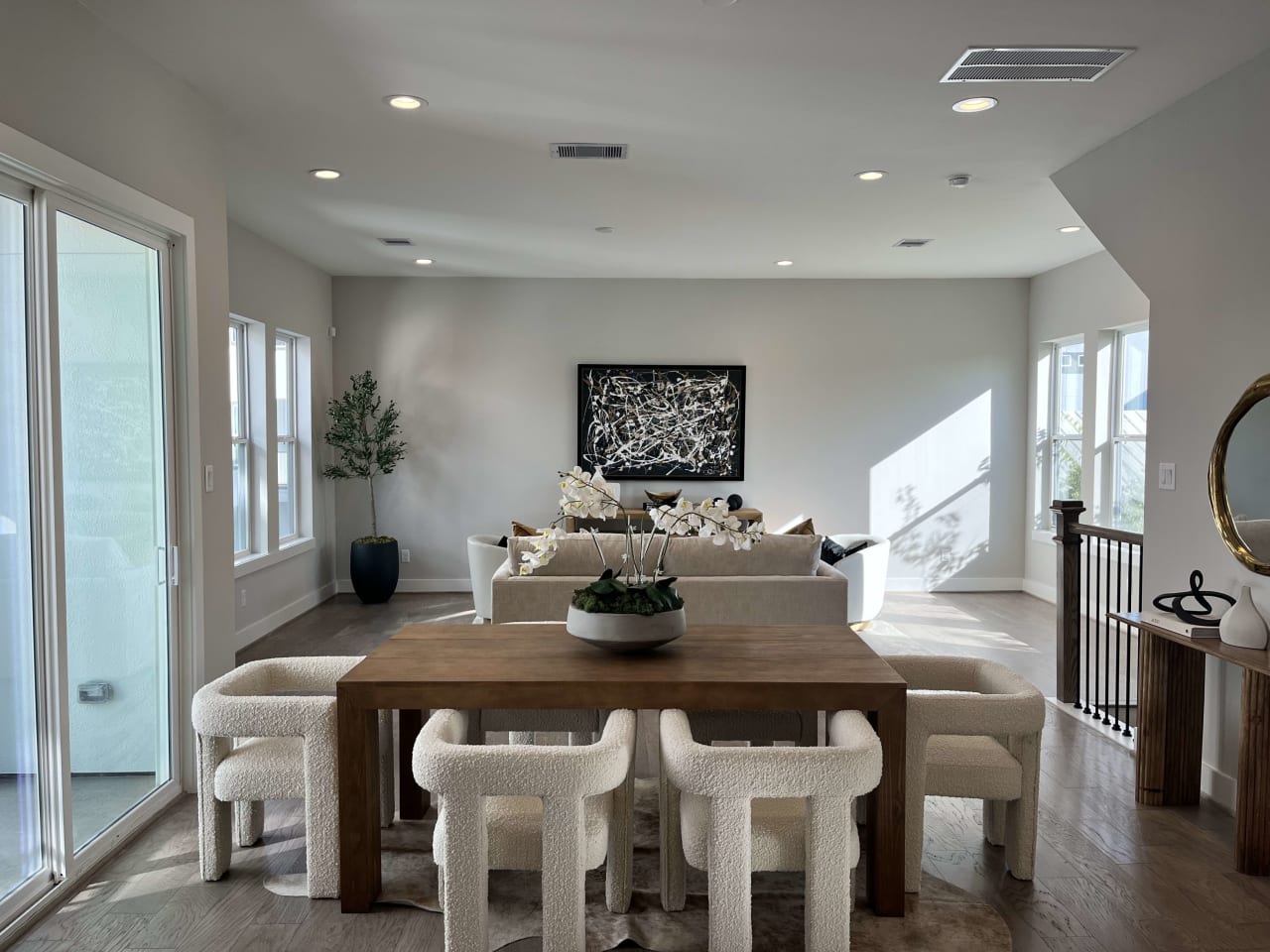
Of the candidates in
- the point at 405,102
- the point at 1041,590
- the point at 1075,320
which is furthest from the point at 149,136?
the point at 1041,590

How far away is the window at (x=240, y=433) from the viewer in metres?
5.90

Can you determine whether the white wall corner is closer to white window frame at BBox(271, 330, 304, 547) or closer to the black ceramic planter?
the black ceramic planter

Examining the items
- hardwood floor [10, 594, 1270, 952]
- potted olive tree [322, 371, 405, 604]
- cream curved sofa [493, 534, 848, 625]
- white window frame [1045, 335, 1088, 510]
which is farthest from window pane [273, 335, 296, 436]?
white window frame [1045, 335, 1088, 510]

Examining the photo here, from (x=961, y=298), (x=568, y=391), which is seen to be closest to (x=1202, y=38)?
(x=961, y=298)

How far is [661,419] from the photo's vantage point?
7551 mm

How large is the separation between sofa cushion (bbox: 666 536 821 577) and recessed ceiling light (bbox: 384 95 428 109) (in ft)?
7.44

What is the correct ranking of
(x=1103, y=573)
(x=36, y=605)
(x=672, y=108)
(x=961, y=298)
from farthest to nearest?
(x=961, y=298)
(x=1103, y=573)
(x=672, y=108)
(x=36, y=605)

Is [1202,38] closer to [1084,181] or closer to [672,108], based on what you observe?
[1084,181]

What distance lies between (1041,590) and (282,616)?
5783 mm

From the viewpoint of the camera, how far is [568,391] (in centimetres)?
757

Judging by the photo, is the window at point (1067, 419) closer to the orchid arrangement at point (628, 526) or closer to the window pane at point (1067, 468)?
the window pane at point (1067, 468)

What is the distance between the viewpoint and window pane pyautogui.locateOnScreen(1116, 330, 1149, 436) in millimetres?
6141

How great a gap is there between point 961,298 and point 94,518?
664 centimetres

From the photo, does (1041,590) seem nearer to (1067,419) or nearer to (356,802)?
(1067,419)
